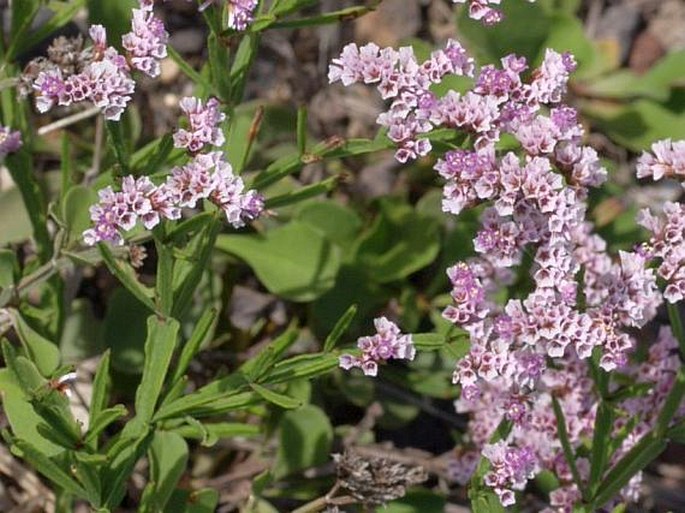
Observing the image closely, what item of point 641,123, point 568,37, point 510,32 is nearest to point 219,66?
point 510,32

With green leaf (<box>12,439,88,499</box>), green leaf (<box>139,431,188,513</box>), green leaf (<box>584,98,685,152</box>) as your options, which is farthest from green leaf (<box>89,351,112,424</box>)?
green leaf (<box>584,98,685,152</box>)

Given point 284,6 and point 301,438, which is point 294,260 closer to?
point 301,438

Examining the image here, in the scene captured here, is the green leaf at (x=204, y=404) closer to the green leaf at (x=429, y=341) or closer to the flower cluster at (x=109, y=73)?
Result: the green leaf at (x=429, y=341)

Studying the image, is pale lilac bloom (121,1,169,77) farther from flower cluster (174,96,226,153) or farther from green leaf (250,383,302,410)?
green leaf (250,383,302,410)

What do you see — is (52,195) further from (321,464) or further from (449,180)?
(449,180)

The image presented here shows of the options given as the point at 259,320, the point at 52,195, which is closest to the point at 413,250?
the point at 259,320

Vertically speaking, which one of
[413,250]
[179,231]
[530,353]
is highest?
[179,231]
